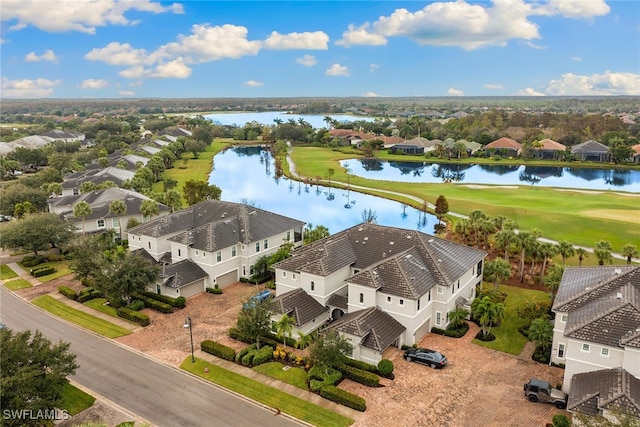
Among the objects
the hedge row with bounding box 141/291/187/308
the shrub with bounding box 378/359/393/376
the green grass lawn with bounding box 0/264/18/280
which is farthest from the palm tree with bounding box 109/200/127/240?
the shrub with bounding box 378/359/393/376

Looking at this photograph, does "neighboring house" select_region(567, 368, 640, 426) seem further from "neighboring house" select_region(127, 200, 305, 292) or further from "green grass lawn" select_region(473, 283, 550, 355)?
"neighboring house" select_region(127, 200, 305, 292)

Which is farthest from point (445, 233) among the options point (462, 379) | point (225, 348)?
point (225, 348)

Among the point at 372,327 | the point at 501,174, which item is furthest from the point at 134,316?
the point at 501,174

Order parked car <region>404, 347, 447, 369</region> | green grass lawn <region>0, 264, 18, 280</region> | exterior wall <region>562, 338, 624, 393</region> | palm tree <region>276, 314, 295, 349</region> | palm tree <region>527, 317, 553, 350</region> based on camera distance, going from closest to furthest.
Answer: exterior wall <region>562, 338, 624, 393</region>
parked car <region>404, 347, 447, 369</region>
palm tree <region>527, 317, 553, 350</region>
palm tree <region>276, 314, 295, 349</region>
green grass lawn <region>0, 264, 18, 280</region>

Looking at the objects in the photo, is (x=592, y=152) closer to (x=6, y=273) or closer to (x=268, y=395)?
(x=268, y=395)

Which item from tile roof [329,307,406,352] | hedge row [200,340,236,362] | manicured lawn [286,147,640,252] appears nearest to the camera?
tile roof [329,307,406,352]

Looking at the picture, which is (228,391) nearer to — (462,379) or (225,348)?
(225,348)

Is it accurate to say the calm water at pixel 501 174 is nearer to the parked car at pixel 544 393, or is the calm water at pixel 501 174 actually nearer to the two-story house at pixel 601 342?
the two-story house at pixel 601 342
